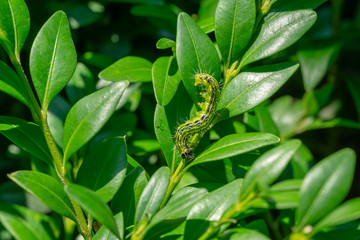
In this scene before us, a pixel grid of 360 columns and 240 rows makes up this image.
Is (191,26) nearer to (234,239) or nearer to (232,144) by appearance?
(232,144)

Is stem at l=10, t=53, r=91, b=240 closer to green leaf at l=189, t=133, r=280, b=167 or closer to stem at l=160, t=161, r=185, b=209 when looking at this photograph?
stem at l=160, t=161, r=185, b=209

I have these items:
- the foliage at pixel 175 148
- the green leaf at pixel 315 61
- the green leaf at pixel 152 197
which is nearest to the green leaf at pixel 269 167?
the foliage at pixel 175 148

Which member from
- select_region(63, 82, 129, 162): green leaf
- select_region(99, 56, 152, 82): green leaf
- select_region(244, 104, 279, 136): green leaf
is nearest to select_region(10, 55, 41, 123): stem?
select_region(63, 82, 129, 162): green leaf

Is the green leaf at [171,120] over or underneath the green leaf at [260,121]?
over

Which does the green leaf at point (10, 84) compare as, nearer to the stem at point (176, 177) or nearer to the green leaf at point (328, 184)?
the stem at point (176, 177)

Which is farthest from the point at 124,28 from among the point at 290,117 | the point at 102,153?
the point at 102,153
